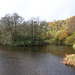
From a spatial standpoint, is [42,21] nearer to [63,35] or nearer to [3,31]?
[63,35]

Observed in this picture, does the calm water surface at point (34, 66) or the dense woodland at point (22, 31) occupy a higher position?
the dense woodland at point (22, 31)

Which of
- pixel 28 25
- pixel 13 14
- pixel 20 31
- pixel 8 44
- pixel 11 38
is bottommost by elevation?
pixel 8 44

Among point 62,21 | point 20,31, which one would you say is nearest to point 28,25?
point 20,31

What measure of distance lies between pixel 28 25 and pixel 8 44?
1120cm

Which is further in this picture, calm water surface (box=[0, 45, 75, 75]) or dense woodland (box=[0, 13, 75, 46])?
dense woodland (box=[0, 13, 75, 46])

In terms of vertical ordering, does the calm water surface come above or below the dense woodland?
below

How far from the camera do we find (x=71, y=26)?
3084cm

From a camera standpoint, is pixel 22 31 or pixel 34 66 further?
pixel 22 31

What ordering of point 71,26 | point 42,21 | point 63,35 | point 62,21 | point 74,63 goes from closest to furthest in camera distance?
1. point 74,63
2. point 71,26
3. point 63,35
4. point 42,21
5. point 62,21

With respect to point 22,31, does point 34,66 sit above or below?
below

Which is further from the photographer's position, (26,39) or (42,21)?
(42,21)

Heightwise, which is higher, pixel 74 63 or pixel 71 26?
pixel 71 26

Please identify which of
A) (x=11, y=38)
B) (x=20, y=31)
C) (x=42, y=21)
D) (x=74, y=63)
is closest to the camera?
(x=74, y=63)

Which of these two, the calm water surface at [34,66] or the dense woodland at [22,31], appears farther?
the dense woodland at [22,31]
